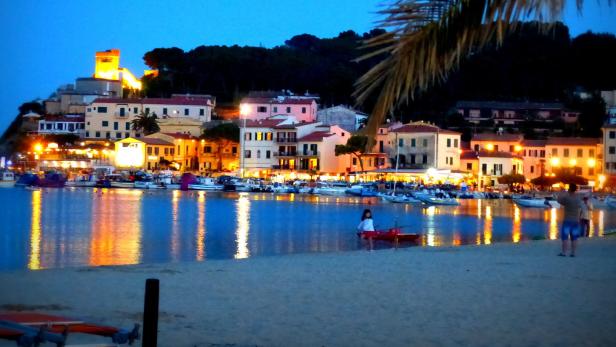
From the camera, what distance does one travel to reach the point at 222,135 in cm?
8225

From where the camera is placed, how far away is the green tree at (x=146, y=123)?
3457 inches

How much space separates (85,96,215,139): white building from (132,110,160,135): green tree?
1391 millimetres

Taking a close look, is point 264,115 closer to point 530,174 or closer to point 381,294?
point 530,174

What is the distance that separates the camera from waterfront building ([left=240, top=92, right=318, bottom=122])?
85.2 metres

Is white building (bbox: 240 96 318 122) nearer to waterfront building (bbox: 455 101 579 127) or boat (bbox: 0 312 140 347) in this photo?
waterfront building (bbox: 455 101 579 127)

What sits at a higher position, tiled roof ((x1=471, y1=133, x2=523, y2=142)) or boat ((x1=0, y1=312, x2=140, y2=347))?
tiled roof ((x1=471, y1=133, x2=523, y2=142))

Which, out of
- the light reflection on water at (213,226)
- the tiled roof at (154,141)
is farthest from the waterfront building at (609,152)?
the tiled roof at (154,141)

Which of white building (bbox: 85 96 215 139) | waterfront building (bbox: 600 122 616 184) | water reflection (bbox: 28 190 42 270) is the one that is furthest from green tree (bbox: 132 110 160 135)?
waterfront building (bbox: 600 122 616 184)

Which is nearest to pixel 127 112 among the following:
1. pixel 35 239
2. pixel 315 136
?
pixel 315 136

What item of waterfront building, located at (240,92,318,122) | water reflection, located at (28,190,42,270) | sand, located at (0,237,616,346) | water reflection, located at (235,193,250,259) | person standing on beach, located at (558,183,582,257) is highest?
waterfront building, located at (240,92,318,122)

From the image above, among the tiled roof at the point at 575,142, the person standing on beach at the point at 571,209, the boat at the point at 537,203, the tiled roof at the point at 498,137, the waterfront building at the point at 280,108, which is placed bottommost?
the boat at the point at 537,203

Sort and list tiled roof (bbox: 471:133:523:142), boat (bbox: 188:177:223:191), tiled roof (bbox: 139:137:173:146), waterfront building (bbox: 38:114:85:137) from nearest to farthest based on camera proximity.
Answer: boat (bbox: 188:177:223:191), tiled roof (bbox: 471:133:523:142), tiled roof (bbox: 139:137:173:146), waterfront building (bbox: 38:114:85:137)

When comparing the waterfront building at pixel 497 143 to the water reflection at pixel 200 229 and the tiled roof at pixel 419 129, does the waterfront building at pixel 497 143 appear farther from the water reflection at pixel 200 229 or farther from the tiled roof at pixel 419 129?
the water reflection at pixel 200 229

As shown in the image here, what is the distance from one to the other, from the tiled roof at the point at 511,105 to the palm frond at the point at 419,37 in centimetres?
8568
